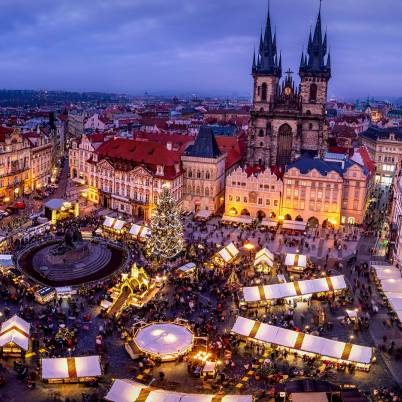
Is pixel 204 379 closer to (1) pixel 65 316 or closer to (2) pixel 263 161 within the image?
(1) pixel 65 316

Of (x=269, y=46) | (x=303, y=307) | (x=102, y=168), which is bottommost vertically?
(x=303, y=307)

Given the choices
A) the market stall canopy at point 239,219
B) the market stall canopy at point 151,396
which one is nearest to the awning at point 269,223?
the market stall canopy at point 239,219

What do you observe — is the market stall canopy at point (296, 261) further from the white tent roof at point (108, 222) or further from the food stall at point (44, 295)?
the food stall at point (44, 295)

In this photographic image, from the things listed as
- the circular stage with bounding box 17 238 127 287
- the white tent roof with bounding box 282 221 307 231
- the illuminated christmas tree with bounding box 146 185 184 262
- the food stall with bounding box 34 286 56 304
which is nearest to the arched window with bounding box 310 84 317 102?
the white tent roof with bounding box 282 221 307 231

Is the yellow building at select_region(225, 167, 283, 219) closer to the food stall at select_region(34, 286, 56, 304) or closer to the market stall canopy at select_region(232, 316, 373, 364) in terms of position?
the food stall at select_region(34, 286, 56, 304)

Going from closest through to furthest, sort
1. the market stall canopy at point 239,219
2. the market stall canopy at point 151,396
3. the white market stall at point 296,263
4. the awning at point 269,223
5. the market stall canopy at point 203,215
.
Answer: the market stall canopy at point 151,396, the white market stall at point 296,263, the awning at point 269,223, the market stall canopy at point 239,219, the market stall canopy at point 203,215

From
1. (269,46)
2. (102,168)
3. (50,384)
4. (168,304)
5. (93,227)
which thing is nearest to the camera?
(50,384)

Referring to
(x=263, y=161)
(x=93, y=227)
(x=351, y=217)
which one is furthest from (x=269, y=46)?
(x=93, y=227)
